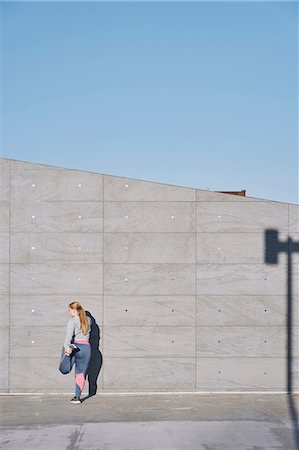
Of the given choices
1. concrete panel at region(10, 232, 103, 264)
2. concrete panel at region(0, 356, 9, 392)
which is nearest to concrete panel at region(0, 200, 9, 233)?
concrete panel at region(10, 232, 103, 264)

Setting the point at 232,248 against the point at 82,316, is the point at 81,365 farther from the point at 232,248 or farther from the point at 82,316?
the point at 232,248

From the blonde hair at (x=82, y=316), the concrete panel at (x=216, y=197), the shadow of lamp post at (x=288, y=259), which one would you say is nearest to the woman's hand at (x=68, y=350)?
the blonde hair at (x=82, y=316)

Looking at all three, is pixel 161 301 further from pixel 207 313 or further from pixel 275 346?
pixel 275 346

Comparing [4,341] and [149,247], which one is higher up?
[149,247]

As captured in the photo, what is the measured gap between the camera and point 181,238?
959 cm

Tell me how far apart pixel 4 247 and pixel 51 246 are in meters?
0.73

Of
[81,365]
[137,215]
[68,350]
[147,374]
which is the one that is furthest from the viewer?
[137,215]

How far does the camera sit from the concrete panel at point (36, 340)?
9523 millimetres

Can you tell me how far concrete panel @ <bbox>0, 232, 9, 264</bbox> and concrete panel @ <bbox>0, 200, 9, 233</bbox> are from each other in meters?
0.08

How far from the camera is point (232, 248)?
9609 millimetres

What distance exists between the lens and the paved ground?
6.98 meters

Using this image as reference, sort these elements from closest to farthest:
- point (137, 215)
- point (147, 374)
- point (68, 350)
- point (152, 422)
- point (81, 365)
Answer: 1. point (152, 422)
2. point (68, 350)
3. point (81, 365)
4. point (147, 374)
5. point (137, 215)

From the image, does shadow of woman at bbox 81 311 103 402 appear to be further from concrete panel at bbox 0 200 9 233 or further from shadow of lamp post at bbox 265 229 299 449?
shadow of lamp post at bbox 265 229 299 449

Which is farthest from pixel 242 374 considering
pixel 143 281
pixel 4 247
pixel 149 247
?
pixel 4 247
